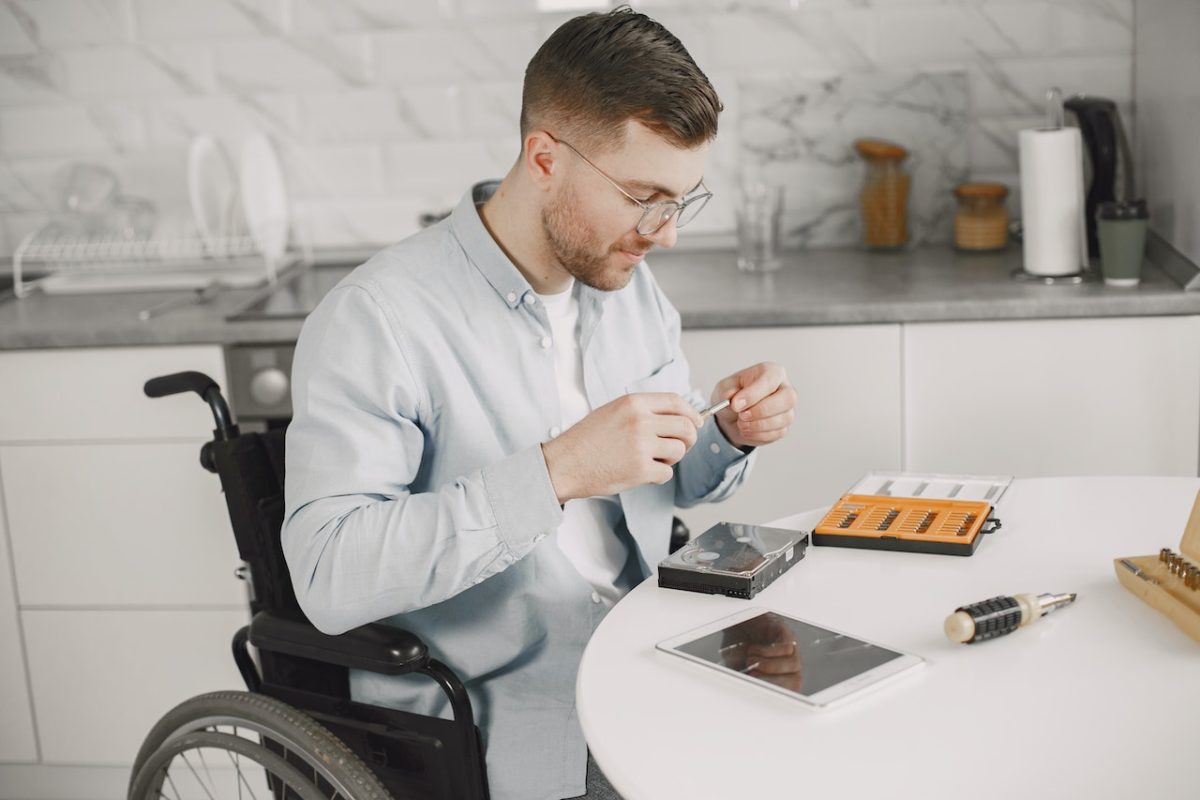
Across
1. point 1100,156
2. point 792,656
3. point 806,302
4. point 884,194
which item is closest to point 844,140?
point 884,194

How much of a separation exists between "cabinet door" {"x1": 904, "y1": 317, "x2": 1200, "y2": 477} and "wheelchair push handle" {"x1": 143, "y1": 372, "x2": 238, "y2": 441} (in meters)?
1.26

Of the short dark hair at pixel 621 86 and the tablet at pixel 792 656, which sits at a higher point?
the short dark hair at pixel 621 86

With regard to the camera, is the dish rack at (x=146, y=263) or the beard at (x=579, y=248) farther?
the dish rack at (x=146, y=263)

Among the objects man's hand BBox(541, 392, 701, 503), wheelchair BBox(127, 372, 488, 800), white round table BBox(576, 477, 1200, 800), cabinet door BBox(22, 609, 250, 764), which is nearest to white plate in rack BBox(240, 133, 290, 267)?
cabinet door BBox(22, 609, 250, 764)

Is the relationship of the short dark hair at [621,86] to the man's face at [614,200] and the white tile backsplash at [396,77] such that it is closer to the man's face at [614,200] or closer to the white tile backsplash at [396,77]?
the man's face at [614,200]

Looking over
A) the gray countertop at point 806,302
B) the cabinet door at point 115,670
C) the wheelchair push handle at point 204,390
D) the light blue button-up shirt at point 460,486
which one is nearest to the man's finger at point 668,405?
the light blue button-up shirt at point 460,486

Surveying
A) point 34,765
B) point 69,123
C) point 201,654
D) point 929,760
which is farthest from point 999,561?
point 69,123

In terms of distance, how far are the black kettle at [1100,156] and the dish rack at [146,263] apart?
1.71 m

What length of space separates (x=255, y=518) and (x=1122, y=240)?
1624mm

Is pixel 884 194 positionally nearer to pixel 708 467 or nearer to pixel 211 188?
pixel 708 467

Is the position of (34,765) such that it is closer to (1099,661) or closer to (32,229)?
(32,229)

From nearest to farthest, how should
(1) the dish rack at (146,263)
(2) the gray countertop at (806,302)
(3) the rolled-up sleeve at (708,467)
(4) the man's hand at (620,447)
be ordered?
(4) the man's hand at (620,447), (3) the rolled-up sleeve at (708,467), (2) the gray countertop at (806,302), (1) the dish rack at (146,263)

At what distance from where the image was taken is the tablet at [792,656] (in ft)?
3.89

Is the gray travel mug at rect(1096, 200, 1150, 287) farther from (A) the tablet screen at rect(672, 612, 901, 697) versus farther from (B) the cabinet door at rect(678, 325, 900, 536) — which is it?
(A) the tablet screen at rect(672, 612, 901, 697)
